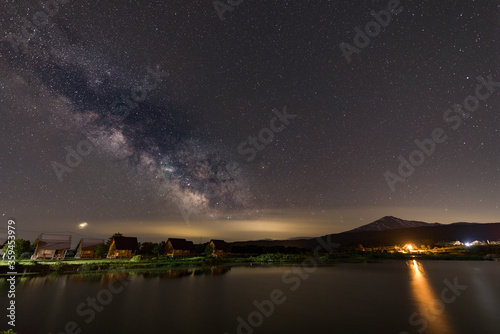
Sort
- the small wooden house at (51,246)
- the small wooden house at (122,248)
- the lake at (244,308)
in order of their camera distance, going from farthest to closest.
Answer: the small wooden house at (122,248), the small wooden house at (51,246), the lake at (244,308)

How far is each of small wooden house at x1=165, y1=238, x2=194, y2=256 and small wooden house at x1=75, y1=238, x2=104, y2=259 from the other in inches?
785

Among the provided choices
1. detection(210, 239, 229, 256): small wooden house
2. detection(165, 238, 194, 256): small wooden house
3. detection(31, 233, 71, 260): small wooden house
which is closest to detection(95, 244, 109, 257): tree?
detection(31, 233, 71, 260): small wooden house

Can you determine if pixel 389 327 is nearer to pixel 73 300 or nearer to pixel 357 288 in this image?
pixel 357 288

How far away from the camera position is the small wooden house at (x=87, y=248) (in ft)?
234

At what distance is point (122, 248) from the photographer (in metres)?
71.8

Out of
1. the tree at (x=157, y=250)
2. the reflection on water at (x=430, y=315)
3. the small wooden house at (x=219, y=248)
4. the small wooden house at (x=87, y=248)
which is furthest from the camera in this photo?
the small wooden house at (x=219, y=248)

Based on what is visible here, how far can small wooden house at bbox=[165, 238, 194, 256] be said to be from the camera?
277 feet

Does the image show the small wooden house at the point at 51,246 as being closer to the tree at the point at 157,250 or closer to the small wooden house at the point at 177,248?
the tree at the point at 157,250

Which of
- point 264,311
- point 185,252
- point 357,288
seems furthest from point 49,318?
point 185,252

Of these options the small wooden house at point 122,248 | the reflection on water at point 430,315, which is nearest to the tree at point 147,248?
the small wooden house at point 122,248

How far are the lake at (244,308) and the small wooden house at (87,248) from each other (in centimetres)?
4364

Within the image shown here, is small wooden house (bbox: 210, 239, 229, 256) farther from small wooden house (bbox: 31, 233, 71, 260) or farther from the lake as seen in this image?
the lake

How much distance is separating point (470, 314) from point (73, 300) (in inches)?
1307

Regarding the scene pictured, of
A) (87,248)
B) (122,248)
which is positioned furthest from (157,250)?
(87,248)
